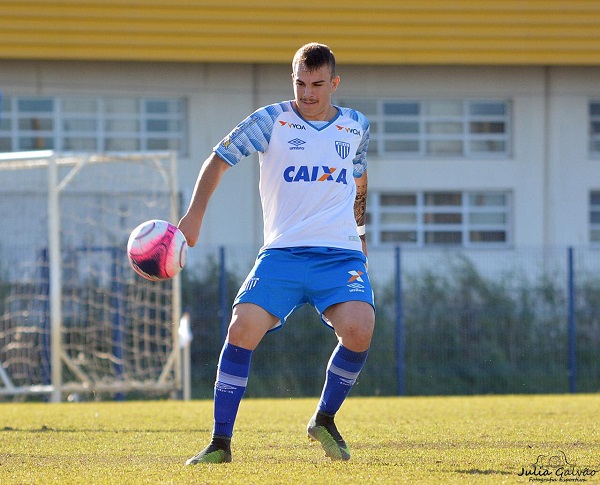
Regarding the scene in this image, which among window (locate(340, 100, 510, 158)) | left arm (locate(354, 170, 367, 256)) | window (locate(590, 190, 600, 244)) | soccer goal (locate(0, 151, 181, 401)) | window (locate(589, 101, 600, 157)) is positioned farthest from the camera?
window (locate(589, 101, 600, 157))

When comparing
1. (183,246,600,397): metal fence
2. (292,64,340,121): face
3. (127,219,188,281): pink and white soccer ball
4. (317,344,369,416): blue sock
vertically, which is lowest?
(183,246,600,397): metal fence

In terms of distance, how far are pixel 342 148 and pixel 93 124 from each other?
1235 centimetres

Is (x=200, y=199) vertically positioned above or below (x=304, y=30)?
below

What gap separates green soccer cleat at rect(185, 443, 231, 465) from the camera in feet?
17.9

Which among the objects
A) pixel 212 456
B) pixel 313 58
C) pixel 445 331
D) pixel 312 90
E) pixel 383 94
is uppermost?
pixel 383 94

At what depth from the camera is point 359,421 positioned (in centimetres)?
855

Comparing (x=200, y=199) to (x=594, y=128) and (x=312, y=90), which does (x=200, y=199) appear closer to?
(x=312, y=90)

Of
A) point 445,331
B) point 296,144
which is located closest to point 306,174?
point 296,144

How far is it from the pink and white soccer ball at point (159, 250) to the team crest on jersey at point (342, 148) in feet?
3.24

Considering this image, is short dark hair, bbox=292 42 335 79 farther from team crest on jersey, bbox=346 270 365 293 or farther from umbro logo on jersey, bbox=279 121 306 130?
team crest on jersey, bbox=346 270 365 293

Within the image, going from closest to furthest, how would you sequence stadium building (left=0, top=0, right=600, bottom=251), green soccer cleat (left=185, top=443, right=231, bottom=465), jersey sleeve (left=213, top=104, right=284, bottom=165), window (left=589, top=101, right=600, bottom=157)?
1. green soccer cleat (left=185, top=443, right=231, bottom=465)
2. jersey sleeve (left=213, top=104, right=284, bottom=165)
3. stadium building (left=0, top=0, right=600, bottom=251)
4. window (left=589, top=101, right=600, bottom=157)

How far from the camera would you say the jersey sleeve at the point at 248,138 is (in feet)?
18.8

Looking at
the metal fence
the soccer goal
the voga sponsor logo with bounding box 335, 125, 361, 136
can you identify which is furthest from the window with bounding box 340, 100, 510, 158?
the voga sponsor logo with bounding box 335, 125, 361, 136

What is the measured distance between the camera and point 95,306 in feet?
48.6
